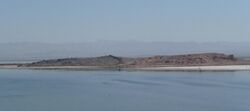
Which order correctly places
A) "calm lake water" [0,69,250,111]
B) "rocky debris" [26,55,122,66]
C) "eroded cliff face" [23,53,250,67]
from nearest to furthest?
"calm lake water" [0,69,250,111] → "eroded cliff face" [23,53,250,67] → "rocky debris" [26,55,122,66]

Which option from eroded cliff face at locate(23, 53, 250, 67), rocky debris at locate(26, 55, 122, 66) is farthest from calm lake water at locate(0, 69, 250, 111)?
rocky debris at locate(26, 55, 122, 66)

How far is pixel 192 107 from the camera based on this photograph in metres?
24.8

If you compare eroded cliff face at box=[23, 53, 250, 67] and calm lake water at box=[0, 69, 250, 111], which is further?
eroded cliff face at box=[23, 53, 250, 67]

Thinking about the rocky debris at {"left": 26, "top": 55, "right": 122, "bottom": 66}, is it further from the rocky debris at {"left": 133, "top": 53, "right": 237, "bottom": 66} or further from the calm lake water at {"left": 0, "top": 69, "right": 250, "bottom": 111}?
the calm lake water at {"left": 0, "top": 69, "right": 250, "bottom": 111}

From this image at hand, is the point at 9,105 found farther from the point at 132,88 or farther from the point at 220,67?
the point at 220,67

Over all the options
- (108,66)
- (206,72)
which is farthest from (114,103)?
(108,66)

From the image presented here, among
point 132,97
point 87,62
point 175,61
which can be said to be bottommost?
point 132,97

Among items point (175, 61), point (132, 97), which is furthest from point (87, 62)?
point (132, 97)

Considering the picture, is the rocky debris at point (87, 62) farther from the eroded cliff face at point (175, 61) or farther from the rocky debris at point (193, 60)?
the rocky debris at point (193, 60)

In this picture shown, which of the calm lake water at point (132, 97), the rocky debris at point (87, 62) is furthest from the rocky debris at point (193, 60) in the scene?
the calm lake water at point (132, 97)

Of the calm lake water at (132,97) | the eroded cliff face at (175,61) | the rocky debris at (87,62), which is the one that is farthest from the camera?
the rocky debris at (87,62)

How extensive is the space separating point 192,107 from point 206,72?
88.4 feet

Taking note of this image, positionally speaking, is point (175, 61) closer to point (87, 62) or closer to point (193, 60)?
point (193, 60)

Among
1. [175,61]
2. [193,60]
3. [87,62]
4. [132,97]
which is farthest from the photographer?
[87,62]
